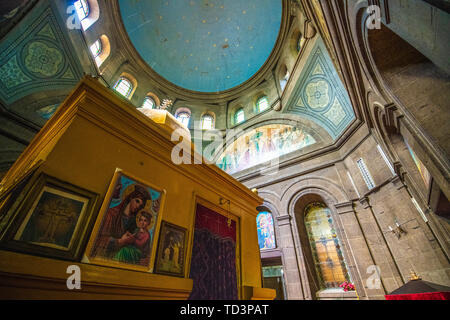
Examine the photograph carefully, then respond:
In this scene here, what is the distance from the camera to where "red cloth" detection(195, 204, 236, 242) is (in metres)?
3.33

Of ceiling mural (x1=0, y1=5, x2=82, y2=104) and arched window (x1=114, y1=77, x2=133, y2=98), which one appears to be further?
arched window (x1=114, y1=77, x2=133, y2=98)

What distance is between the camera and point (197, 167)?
353cm

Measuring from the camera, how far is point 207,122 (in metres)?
16.6

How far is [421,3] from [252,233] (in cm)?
448

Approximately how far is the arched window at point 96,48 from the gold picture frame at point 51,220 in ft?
39.1

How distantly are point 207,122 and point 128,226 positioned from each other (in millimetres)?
14785

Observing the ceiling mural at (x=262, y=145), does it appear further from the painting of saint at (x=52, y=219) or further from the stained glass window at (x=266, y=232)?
the painting of saint at (x=52, y=219)

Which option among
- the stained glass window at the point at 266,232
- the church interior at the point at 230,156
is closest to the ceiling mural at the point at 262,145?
the church interior at the point at 230,156

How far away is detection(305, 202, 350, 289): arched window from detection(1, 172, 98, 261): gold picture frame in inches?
364

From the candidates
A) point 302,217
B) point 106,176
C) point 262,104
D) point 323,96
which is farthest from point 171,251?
point 262,104

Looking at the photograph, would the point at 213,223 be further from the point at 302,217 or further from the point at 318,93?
the point at 318,93

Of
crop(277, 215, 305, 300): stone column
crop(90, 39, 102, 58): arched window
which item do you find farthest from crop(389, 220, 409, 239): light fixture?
crop(90, 39, 102, 58): arched window

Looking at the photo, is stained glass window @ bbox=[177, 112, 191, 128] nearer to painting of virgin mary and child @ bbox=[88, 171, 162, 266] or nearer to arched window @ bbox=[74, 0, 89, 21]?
arched window @ bbox=[74, 0, 89, 21]

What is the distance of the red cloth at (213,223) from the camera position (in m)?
3.33
